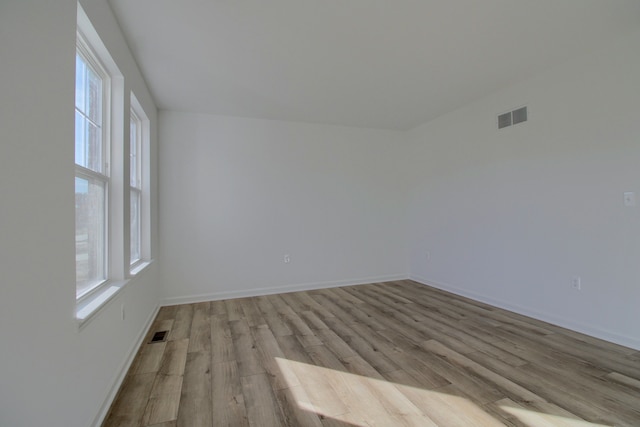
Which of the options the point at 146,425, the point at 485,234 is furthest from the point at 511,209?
the point at 146,425

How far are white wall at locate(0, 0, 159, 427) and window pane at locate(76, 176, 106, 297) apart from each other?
1.38 ft

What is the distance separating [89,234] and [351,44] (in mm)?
2395

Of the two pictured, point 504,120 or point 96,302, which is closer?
point 96,302

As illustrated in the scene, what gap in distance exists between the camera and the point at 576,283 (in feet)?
9.53

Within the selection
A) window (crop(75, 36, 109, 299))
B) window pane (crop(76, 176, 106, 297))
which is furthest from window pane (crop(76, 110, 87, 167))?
window pane (crop(76, 176, 106, 297))

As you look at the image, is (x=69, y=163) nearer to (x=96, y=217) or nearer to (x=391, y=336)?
(x=96, y=217)

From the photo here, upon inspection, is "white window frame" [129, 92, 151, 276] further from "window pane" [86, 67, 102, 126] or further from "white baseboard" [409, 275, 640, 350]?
"white baseboard" [409, 275, 640, 350]

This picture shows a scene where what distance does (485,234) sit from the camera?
3801 mm

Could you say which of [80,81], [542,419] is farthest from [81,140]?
[542,419]

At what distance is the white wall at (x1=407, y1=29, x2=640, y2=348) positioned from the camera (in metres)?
2.59

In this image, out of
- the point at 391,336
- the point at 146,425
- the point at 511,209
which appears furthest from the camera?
the point at 511,209

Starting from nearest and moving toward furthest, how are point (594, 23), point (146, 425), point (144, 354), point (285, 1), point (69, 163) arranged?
1. point (69, 163)
2. point (146, 425)
3. point (285, 1)
4. point (594, 23)
5. point (144, 354)

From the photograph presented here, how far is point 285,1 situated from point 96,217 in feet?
6.32

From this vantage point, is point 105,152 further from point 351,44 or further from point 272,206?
point 272,206
